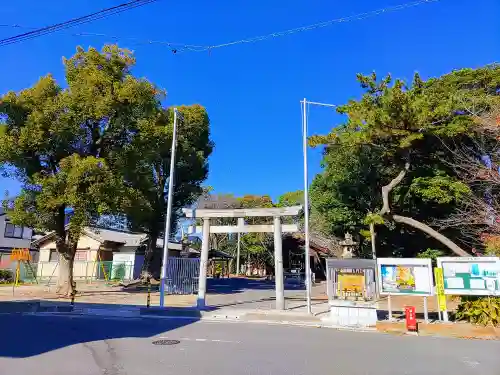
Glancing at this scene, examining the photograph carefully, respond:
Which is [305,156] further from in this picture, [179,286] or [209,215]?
[179,286]

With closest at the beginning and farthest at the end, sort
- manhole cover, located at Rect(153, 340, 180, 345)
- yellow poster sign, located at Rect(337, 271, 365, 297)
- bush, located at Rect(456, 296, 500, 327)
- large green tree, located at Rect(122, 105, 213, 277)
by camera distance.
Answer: manhole cover, located at Rect(153, 340, 180, 345), bush, located at Rect(456, 296, 500, 327), yellow poster sign, located at Rect(337, 271, 365, 297), large green tree, located at Rect(122, 105, 213, 277)

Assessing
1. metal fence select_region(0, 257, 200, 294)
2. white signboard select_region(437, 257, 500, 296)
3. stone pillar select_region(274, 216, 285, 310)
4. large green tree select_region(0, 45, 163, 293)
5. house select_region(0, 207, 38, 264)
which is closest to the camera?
white signboard select_region(437, 257, 500, 296)

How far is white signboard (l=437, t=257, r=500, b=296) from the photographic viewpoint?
13430mm

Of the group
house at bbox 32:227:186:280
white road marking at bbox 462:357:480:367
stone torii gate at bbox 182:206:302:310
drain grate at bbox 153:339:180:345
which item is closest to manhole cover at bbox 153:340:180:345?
drain grate at bbox 153:339:180:345

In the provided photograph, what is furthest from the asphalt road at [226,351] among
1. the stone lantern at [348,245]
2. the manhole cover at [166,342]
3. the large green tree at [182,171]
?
the large green tree at [182,171]

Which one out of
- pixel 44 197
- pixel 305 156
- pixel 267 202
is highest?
pixel 267 202

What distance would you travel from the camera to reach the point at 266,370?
24.1 ft

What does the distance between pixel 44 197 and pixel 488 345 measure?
1985 centimetres

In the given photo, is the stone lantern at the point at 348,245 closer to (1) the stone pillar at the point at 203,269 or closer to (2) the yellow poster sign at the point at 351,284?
(1) the stone pillar at the point at 203,269

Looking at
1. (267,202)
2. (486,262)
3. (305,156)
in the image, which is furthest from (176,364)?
(267,202)

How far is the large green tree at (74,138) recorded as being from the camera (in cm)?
2080

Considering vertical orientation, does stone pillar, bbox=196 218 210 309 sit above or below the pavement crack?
above

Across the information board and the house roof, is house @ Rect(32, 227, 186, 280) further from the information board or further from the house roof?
the information board

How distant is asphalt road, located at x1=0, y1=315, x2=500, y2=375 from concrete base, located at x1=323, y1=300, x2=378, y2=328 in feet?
5.44
